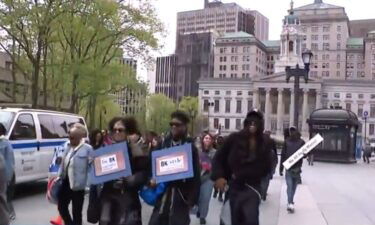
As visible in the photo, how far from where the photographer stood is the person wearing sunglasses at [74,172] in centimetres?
676

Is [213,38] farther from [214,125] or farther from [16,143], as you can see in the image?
[16,143]

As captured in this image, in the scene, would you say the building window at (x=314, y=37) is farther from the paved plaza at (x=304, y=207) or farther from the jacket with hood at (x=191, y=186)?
the jacket with hood at (x=191, y=186)

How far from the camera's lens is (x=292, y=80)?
12950 centimetres

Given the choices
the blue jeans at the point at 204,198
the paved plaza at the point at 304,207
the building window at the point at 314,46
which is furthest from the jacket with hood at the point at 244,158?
the building window at the point at 314,46

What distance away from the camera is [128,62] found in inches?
1877

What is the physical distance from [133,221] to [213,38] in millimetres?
159320

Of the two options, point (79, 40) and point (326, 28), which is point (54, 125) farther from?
point (326, 28)

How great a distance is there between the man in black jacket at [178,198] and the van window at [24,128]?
7.10 metres

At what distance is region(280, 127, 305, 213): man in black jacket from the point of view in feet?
37.8

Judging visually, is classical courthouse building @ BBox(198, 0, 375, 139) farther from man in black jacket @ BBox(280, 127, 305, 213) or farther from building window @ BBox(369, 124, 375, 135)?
man in black jacket @ BBox(280, 127, 305, 213)

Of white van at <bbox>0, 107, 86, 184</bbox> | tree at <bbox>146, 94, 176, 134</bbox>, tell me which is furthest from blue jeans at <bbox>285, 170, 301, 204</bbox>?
tree at <bbox>146, 94, 176, 134</bbox>

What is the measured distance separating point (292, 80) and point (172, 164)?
126483 millimetres

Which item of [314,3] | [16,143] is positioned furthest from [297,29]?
[16,143]

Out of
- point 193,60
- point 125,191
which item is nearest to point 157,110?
point 193,60
